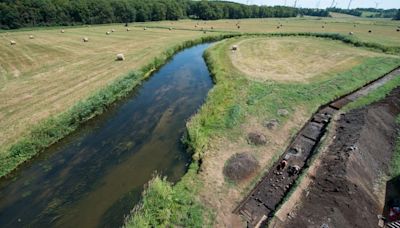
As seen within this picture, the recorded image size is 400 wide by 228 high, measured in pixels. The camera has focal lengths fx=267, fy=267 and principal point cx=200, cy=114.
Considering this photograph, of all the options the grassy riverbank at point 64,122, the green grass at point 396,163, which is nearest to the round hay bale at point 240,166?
the green grass at point 396,163

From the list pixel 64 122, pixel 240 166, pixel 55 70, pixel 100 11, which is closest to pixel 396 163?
pixel 240 166

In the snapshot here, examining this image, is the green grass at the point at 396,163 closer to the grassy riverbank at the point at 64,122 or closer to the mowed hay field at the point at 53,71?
the grassy riverbank at the point at 64,122

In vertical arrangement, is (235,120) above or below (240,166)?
above

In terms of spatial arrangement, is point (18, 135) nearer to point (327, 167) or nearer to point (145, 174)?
point (145, 174)

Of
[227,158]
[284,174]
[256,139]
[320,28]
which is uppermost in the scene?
[256,139]

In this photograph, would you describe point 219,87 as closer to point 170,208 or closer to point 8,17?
point 170,208
